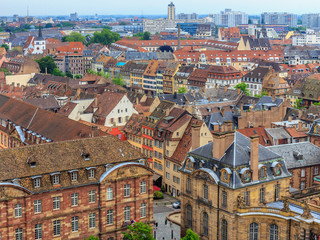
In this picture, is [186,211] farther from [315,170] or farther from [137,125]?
[137,125]

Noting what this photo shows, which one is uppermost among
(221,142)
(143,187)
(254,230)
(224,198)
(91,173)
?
(221,142)

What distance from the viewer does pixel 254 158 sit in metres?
75.4

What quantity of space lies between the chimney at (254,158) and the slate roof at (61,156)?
16140mm

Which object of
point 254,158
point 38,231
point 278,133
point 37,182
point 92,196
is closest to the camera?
point 37,182

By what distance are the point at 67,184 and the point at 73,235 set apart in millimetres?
7057

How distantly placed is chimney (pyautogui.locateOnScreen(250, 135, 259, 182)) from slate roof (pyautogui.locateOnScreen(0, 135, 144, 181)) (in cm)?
1614

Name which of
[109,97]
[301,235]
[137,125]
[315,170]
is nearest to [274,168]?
[301,235]

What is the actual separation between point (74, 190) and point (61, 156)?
193 inches

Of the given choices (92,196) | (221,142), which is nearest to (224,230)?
(221,142)

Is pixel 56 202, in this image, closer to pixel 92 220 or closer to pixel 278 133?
pixel 92 220

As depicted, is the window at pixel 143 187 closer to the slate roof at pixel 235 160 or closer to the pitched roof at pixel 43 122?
the slate roof at pixel 235 160

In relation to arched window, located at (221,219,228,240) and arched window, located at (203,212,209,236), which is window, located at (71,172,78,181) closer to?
arched window, located at (203,212,209,236)

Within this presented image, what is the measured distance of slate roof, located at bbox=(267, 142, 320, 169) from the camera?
300 ft

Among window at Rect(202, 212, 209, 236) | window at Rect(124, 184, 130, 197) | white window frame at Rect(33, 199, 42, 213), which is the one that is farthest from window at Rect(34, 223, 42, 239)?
window at Rect(202, 212, 209, 236)
